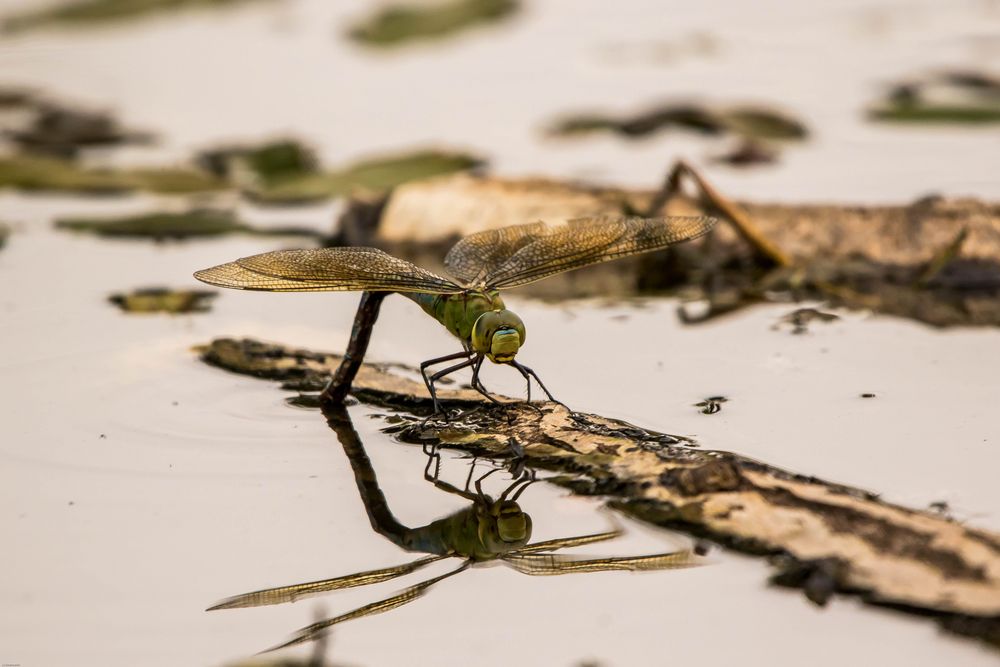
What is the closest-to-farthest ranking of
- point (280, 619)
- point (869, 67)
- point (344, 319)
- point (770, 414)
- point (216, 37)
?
point (280, 619) → point (770, 414) → point (344, 319) → point (869, 67) → point (216, 37)

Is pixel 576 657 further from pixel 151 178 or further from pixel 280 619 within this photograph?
pixel 151 178

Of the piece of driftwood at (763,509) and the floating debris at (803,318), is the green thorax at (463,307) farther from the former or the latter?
the floating debris at (803,318)

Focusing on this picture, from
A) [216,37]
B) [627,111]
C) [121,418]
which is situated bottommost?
[121,418]

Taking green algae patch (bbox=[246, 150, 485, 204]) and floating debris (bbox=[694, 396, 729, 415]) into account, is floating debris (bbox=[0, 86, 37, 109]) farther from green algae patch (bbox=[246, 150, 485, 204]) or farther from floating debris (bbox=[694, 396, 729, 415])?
floating debris (bbox=[694, 396, 729, 415])

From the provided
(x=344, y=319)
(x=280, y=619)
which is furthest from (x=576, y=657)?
(x=344, y=319)

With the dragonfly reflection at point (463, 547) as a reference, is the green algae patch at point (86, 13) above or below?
above

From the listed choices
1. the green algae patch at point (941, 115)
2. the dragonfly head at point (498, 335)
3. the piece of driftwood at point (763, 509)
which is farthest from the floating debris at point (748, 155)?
the piece of driftwood at point (763, 509)

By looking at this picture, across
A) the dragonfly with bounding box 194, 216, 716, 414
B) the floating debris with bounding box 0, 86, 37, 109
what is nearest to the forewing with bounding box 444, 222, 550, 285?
the dragonfly with bounding box 194, 216, 716, 414
